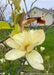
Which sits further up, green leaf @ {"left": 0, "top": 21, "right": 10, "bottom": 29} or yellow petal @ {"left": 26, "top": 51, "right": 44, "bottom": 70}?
green leaf @ {"left": 0, "top": 21, "right": 10, "bottom": 29}

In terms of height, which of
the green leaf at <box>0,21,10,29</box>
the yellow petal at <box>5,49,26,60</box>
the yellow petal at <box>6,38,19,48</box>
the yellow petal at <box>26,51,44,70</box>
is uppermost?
the green leaf at <box>0,21,10,29</box>

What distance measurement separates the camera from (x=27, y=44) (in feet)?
1.17

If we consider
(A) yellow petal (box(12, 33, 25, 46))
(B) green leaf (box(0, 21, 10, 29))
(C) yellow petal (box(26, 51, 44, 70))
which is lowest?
(C) yellow petal (box(26, 51, 44, 70))

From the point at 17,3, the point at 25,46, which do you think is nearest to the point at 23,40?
the point at 25,46

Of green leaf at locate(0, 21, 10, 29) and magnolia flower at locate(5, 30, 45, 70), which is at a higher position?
green leaf at locate(0, 21, 10, 29)

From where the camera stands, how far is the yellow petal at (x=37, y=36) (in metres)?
0.35

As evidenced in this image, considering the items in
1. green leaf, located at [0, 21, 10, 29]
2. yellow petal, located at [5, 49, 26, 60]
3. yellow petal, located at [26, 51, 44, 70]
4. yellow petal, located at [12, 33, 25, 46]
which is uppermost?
green leaf, located at [0, 21, 10, 29]

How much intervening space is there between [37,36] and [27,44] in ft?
0.09

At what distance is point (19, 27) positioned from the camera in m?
0.35

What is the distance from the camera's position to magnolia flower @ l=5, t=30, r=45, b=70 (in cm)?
35


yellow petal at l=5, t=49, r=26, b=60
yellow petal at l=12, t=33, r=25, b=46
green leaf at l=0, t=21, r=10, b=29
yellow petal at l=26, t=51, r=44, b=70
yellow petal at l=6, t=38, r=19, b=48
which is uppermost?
green leaf at l=0, t=21, r=10, b=29

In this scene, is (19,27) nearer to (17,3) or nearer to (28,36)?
(28,36)

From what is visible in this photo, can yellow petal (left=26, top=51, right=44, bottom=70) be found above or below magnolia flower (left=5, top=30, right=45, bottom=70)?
below

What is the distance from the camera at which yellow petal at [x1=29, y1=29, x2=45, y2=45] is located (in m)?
0.35
